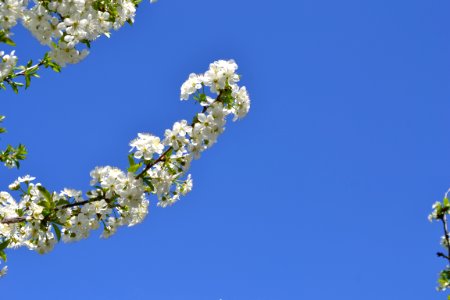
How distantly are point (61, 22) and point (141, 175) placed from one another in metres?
1.65

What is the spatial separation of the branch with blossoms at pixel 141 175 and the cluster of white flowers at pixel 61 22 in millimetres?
1179

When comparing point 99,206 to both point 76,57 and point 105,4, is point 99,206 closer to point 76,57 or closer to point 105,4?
point 76,57

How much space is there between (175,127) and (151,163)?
→ 36 cm

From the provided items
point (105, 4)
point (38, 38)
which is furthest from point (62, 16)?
point (105, 4)

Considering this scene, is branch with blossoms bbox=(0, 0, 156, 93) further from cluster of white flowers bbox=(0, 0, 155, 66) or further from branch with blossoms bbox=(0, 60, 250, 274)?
branch with blossoms bbox=(0, 60, 250, 274)

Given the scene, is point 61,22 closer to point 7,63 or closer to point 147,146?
point 7,63

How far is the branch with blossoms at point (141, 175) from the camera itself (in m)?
4.21

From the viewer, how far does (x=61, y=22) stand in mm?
4715

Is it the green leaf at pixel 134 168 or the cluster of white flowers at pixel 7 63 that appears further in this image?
the cluster of white flowers at pixel 7 63

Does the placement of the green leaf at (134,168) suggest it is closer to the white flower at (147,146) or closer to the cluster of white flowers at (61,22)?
the white flower at (147,146)

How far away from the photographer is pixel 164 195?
4.95m

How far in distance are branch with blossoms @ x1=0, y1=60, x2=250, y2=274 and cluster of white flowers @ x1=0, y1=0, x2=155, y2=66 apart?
3.87 ft

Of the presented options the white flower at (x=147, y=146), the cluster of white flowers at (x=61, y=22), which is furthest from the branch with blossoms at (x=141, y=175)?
the cluster of white flowers at (x=61, y=22)

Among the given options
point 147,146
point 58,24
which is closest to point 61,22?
point 58,24
